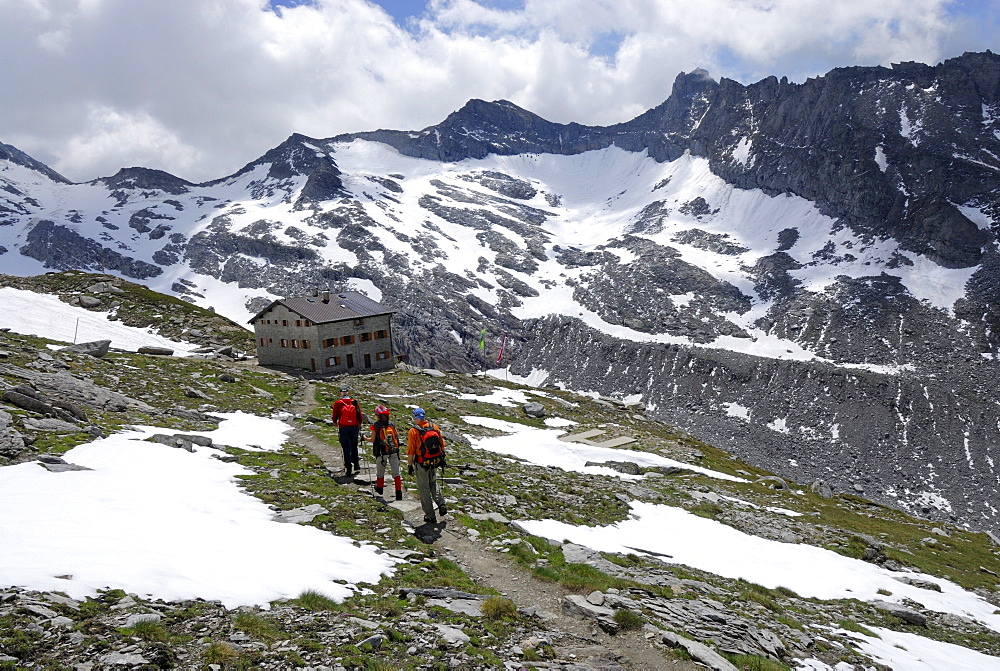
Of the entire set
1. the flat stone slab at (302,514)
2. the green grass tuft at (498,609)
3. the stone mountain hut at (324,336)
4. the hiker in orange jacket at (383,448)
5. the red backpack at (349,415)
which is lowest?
the green grass tuft at (498,609)

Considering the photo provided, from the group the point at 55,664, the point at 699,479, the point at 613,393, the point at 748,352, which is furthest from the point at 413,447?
the point at 748,352

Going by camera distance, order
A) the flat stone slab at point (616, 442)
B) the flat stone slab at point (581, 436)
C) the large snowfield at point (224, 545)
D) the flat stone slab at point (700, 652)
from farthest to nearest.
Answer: the flat stone slab at point (581, 436) → the flat stone slab at point (616, 442) → the flat stone slab at point (700, 652) → the large snowfield at point (224, 545)

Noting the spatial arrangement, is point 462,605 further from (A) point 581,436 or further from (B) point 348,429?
(A) point 581,436

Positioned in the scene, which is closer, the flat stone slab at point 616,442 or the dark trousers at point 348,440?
the dark trousers at point 348,440

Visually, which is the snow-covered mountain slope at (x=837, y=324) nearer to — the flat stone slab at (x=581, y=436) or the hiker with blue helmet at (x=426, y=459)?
the flat stone slab at (x=581, y=436)

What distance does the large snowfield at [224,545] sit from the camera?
9.19m

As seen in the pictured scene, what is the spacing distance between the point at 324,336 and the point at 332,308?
5.44m

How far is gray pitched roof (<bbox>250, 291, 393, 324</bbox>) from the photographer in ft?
218

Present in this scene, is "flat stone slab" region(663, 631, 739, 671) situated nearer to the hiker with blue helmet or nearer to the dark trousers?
the hiker with blue helmet

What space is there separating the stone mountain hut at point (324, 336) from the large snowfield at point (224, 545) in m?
39.3

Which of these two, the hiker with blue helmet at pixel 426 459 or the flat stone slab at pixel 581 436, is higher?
the hiker with blue helmet at pixel 426 459

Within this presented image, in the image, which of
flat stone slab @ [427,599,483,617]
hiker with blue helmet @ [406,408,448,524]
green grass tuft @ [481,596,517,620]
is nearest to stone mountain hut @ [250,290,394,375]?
hiker with blue helmet @ [406,408,448,524]

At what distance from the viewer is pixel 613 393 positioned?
146 meters

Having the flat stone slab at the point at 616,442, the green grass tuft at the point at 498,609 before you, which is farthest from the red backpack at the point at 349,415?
the flat stone slab at the point at 616,442
